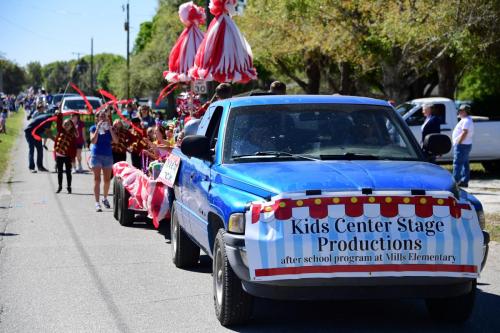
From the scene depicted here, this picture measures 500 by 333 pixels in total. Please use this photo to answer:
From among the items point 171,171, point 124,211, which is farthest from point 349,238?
point 124,211

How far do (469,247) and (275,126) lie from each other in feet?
7.01

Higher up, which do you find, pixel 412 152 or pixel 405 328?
pixel 412 152

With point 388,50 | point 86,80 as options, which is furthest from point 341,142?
point 86,80

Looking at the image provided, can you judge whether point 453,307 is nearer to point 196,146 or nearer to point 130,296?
A: point 196,146

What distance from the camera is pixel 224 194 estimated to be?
698 cm

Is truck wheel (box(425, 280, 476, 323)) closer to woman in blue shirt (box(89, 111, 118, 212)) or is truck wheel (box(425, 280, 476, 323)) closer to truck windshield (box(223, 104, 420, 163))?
truck windshield (box(223, 104, 420, 163))

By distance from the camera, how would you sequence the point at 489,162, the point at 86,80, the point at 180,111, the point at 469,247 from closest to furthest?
the point at 469,247
the point at 180,111
the point at 489,162
the point at 86,80

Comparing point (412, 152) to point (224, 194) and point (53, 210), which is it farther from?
point (53, 210)

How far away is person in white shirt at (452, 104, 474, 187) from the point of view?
18.5 meters

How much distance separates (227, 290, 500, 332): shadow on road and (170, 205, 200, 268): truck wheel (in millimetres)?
1788

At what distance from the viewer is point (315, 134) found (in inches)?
299

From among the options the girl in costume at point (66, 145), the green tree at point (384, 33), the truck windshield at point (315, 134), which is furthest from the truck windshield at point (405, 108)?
the truck windshield at point (315, 134)

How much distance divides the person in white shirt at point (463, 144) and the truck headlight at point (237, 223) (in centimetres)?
1282

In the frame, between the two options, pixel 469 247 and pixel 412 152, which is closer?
pixel 469 247
